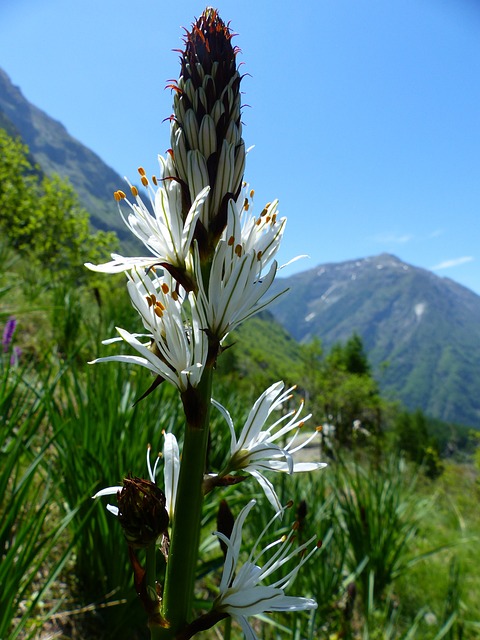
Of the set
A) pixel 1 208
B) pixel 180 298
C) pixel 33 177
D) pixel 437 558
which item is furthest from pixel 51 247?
pixel 180 298

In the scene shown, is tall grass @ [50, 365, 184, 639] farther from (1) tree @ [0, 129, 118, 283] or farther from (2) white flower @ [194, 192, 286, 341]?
(1) tree @ [0, 129, 118, 283]

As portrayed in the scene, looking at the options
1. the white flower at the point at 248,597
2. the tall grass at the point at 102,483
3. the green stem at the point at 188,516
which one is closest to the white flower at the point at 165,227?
the green stem at the point at 188,516

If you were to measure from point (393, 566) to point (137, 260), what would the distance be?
4.53 metres

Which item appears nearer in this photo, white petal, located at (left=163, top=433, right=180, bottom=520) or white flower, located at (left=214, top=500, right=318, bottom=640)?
white flower, located at (left=214, top=500, right=318, bottom=640)

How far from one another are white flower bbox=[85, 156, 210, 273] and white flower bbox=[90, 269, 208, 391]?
0.26ft

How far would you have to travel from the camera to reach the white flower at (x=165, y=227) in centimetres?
129

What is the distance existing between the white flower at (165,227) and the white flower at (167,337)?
78 mm

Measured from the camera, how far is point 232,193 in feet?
4.72

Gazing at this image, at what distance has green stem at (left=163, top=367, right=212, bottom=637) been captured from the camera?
44.1 inches

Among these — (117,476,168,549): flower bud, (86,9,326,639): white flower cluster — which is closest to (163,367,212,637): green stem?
(86,9,326,639): white flower cluster

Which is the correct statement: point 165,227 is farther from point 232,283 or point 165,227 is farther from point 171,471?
point 171,471

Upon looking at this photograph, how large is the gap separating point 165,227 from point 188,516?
3.07 ft

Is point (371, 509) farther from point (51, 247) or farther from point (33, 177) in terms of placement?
point (33, 177)

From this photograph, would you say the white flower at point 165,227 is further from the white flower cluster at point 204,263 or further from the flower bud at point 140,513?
the flower bud at point 140,513
